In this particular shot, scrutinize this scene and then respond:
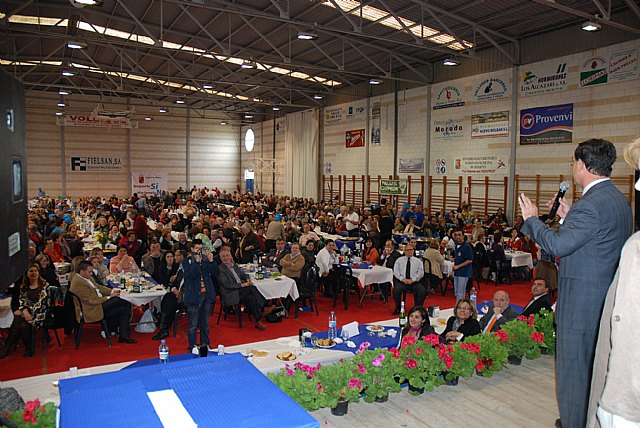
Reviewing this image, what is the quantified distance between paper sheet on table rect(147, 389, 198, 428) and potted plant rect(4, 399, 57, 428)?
1039mm

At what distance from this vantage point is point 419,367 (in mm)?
3857

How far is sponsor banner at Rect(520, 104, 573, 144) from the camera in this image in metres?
14.2

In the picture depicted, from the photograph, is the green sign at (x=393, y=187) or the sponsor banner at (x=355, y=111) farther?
the sponsor banner at (x=355, y=111)

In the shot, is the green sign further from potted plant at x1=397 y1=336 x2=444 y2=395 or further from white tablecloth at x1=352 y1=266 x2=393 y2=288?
potted plant at x1=397 y1=336 x2=444 y2=395

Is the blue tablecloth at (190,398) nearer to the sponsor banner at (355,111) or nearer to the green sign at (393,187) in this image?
the green sign at (393,187)

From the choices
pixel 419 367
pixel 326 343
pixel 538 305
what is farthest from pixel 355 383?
pixel 538 305

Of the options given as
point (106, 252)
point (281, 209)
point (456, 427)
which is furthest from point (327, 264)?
point (281, 209)

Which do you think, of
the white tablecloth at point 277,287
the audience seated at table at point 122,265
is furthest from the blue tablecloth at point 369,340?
the audience seated at table at point 122,265

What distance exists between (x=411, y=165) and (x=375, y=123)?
302cm

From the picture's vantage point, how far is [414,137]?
1961cm

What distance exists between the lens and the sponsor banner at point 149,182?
3011 centimetres

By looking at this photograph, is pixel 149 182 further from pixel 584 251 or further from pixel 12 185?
pixel 584 251

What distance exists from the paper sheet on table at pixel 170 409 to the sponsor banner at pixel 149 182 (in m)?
29.8

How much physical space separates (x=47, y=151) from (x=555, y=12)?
25.4 meters
